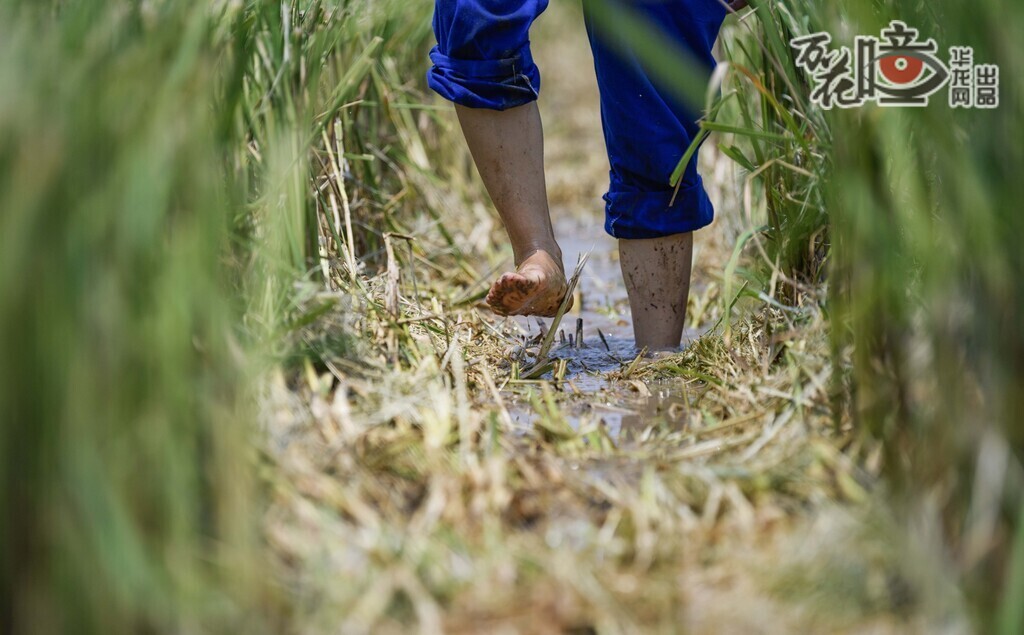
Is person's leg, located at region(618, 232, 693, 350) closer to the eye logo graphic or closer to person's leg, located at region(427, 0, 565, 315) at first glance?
person's leg, located at region(427, 0, 565, 315)

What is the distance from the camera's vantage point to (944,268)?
0.86 meters

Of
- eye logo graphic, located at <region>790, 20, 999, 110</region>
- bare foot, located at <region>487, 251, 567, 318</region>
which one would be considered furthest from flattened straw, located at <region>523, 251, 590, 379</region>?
eye logo graphic, located at <region>790, 20, 999, 110</region>

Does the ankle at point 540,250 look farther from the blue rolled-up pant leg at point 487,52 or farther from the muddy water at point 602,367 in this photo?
the blue rolled-up pant leg at point 487,52

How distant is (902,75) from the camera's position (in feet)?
3.58

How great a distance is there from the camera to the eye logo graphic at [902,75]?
2.98ft

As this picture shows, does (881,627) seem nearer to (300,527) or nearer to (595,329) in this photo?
(300,527)

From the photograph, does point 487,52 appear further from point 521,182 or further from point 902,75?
point 902,75

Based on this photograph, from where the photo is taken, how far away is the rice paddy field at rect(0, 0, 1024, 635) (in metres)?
0.78

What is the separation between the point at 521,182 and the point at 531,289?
0.20m

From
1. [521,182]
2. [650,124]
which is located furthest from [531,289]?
[650,124]

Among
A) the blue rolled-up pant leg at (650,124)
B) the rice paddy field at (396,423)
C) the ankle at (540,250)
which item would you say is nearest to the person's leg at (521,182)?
the ankle at (540,250)

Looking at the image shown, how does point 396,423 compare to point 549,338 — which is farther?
point 549,338

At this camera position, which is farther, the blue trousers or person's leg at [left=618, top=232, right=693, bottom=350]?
person's leg at [left=618, top=232, right=693, bottom=350]

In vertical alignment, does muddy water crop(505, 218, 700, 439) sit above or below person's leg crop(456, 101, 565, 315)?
below
